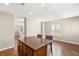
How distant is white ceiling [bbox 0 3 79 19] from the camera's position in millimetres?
1804

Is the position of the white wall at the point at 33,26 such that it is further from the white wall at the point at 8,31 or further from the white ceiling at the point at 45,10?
the white wall at the point at 8,31

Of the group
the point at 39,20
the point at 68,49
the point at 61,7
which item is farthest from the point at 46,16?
the point at 68,49

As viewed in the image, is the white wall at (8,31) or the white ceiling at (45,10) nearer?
the white ceiling at (45,10)

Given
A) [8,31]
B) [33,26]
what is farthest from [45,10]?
[8,31]

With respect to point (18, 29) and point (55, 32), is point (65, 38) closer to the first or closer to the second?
point (55, 32)

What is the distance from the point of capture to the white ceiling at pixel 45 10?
1.80 meters

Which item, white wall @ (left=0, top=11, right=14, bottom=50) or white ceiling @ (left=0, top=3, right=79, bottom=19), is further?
white wall @ (left=0, top=11, right=14, bottom=50)

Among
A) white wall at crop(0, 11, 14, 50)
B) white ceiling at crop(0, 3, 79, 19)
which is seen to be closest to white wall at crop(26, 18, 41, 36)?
white ceiling at crop(0, 3, 79, 19)

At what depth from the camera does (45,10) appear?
1.97 metres

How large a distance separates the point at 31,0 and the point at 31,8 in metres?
0.74

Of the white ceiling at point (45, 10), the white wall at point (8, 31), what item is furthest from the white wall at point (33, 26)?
the white wall at point (8, 31)

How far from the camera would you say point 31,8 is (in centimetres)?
190

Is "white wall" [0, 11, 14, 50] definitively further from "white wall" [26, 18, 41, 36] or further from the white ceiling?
"white wall" [26, 18, 41, 36]

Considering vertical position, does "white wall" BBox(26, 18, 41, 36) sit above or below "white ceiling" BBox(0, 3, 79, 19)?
below
